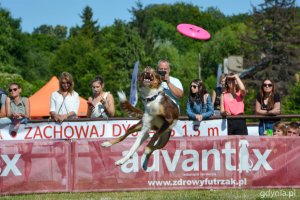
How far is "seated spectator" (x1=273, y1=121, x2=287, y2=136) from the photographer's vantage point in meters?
12.8

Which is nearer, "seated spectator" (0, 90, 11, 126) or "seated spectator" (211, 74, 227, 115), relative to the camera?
"seated spectator" (0, 90, 11, 126)

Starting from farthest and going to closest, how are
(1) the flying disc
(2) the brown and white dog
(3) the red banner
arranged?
(1) the flying disc
(3) the red banner
(2) the brown and white dog

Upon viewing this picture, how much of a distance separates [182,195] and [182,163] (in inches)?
38.5

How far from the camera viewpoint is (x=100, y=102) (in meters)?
12.9

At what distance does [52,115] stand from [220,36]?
91.5 m

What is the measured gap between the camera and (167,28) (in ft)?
386

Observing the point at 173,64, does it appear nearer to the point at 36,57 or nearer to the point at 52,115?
the point at 36,57

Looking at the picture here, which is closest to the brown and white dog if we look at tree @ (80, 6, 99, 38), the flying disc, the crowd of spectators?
the crowd of spectators

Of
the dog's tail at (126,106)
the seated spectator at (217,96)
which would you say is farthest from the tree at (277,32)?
the dog's tail at (126,106)

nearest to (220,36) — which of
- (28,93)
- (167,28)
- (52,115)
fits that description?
Result: (167,28)

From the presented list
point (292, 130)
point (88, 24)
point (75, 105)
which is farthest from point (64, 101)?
point (88, 24)

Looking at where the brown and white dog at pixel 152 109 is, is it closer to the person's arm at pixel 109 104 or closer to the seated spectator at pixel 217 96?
the person's arm at pixel 109 104

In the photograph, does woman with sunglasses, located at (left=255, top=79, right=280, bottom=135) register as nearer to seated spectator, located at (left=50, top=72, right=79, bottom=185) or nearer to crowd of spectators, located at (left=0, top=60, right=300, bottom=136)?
crowd of spectators, located at (left=0, top=60, right=300, bottom=136)

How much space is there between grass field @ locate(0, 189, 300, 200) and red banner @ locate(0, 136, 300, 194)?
26 centimetres
